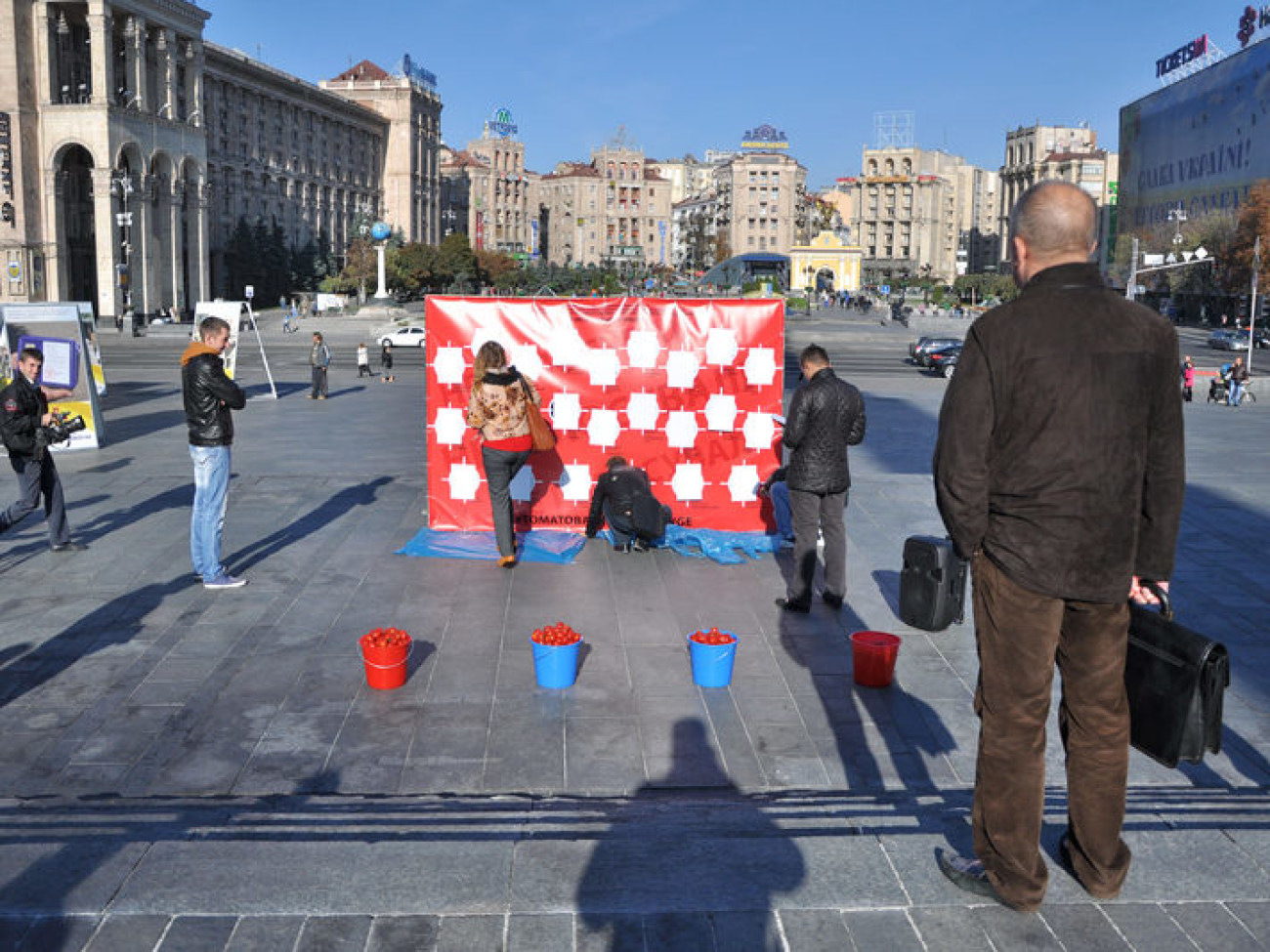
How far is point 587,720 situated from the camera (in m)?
5.87

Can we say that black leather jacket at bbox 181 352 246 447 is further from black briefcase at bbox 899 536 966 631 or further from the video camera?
black briefcase at bbox 899 536 966 631

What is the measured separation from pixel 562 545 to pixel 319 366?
16506 mm

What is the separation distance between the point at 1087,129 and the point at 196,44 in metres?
138

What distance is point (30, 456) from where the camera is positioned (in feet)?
30.7

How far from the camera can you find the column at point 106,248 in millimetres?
59562

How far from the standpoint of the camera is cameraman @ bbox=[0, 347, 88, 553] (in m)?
9.23

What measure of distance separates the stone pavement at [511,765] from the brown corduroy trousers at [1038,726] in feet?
0.51

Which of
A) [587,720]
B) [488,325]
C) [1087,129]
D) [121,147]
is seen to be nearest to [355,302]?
[121,147]

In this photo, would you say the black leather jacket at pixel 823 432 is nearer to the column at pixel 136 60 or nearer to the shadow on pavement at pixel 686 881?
the shadow on pavement at pixel 686 881

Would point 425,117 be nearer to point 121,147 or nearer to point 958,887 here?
point 121,147

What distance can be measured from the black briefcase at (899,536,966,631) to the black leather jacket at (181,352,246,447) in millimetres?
5512

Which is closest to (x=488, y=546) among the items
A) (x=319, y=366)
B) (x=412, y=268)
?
(x=319, y=366)

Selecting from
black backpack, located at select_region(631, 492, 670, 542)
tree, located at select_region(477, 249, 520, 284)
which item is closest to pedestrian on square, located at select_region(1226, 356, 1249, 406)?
black backpack, located at select_region(631, 492, 670, 542)

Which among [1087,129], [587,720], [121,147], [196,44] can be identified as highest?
[1087,129]
